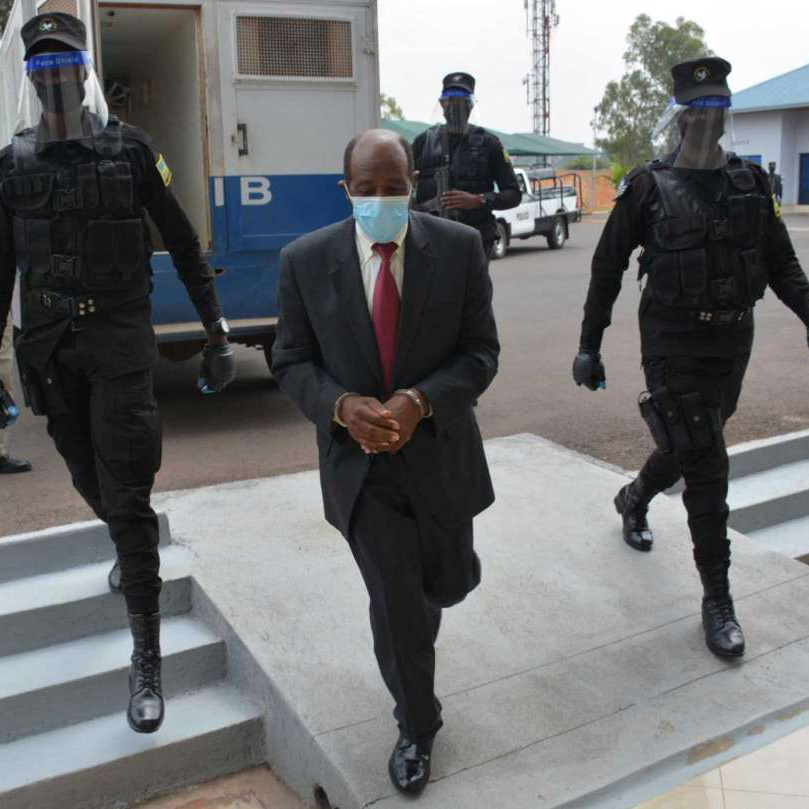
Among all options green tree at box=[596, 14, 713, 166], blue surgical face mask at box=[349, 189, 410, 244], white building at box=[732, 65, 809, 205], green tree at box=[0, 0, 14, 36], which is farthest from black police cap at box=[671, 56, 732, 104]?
green tree at box=[596, 14, 713, 166]

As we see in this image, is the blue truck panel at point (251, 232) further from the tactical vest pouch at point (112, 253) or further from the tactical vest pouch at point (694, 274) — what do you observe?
the tactical vest pouch at point (694, 274)

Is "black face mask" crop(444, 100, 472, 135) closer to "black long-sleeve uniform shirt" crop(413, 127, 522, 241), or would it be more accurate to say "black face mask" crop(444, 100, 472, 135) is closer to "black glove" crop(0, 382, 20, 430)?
"black long-sleeve uniform shirt" crop(413, 127, 522, 241)

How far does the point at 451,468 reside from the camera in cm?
291

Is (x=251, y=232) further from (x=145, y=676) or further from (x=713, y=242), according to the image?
(x=145, y=676)

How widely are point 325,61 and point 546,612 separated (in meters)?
4.37

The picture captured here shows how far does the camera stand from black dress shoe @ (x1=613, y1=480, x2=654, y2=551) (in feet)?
15.1

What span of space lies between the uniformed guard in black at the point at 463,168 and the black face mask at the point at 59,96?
395cm

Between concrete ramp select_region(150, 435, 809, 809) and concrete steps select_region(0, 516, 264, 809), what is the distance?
0.11 m

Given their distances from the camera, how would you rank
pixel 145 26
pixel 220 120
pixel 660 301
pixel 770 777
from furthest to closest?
pixel 145 26, pixel 220 120, pixel 660 301, pixel 770 777

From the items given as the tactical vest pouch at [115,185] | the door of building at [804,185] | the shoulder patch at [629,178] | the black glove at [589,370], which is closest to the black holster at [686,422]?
the black glove at [589,370]

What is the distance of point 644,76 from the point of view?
57.4 metres

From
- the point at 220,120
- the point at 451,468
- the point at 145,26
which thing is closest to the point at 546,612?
the point at 451,468

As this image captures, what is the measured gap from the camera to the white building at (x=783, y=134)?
36.4 metres

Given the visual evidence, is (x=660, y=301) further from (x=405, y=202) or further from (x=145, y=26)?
(x=145, y=26)
